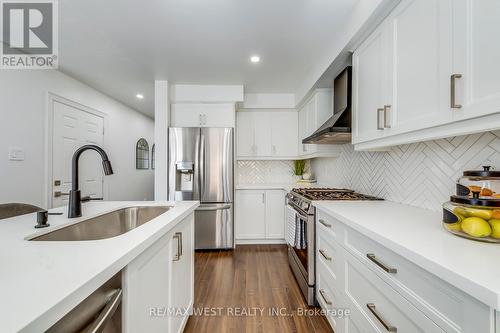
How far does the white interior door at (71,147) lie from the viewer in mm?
2838

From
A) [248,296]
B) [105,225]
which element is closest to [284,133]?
[248,296]

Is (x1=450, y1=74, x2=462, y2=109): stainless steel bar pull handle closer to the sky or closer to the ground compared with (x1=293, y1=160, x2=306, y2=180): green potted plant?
closer to the sky

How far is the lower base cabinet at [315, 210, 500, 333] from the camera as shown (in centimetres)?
62

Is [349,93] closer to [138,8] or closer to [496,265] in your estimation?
[496,265]

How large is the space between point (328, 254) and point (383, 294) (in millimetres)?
658

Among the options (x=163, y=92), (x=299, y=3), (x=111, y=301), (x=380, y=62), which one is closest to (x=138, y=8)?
(x=299, y=3)

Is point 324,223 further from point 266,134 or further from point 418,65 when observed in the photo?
point 266,134

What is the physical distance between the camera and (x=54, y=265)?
603 mm

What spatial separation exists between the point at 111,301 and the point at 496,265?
45.5 inches

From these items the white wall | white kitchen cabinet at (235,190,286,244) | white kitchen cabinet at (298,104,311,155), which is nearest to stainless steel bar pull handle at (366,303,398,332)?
white kitchen cabinet at (298,104,311,155)

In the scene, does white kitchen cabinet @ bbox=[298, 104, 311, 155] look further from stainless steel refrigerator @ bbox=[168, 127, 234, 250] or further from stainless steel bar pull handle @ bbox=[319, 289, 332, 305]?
stainless steel bar pull handle @ bbox=[319, 289, 332, 305]

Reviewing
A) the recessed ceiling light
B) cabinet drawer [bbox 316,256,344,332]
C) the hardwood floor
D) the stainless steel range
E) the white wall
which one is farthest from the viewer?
the recessed ceiling light

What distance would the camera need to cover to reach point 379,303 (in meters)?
0.97

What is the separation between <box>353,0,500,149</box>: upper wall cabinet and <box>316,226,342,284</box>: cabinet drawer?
0.76 metres
